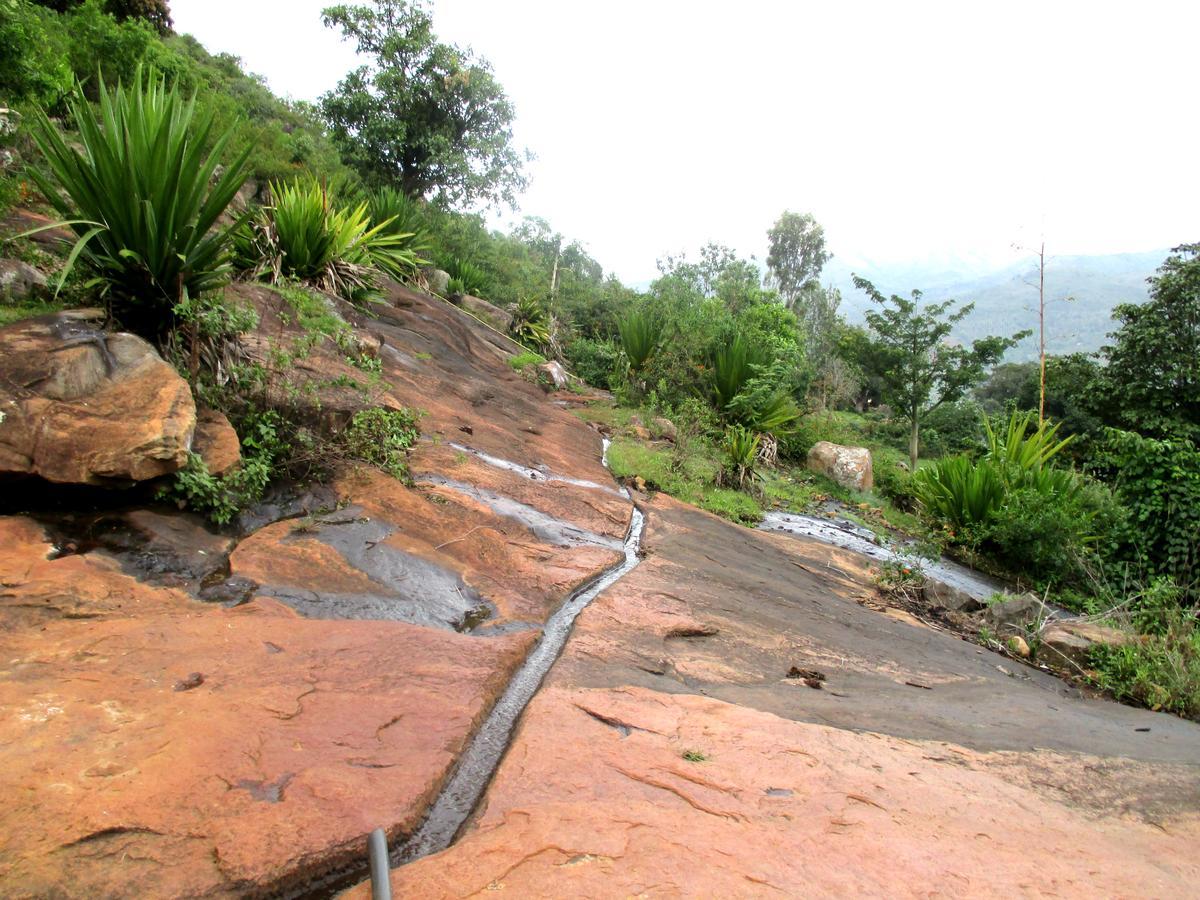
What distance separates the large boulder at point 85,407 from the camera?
3.10 m

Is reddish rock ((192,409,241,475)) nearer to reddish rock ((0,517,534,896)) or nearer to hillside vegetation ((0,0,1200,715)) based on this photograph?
hillside vegetation ((0,0,1200,715))

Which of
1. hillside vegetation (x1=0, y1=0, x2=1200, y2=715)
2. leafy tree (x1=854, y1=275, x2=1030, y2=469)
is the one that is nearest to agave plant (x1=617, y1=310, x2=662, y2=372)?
hillside vegetation (x1=0, y1=0, x2=1200, y2=715)

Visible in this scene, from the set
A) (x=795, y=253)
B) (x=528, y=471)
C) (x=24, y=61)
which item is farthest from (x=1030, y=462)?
(x=795, y=253)

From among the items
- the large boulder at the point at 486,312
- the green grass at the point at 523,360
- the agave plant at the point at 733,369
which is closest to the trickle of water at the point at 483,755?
the green grass at the point at 523,360

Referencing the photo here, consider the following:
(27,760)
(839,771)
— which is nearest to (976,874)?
(839,771)

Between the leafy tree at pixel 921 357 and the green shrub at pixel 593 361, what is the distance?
8.98 meters

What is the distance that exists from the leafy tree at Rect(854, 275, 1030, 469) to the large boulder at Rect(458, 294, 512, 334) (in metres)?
11.2

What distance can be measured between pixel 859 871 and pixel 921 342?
806 inches

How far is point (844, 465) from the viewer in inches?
601

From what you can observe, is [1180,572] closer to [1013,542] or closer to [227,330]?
[1013,542]

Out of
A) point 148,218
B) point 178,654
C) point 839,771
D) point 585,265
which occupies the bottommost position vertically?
point 178,654

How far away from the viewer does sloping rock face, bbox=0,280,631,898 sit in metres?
1.67

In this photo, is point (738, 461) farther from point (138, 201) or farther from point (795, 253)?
point (795, 253)

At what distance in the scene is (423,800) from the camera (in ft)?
6.68
